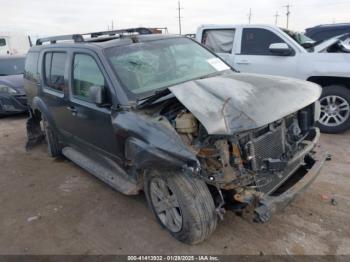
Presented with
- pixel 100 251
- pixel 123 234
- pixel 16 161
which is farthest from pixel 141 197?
pixel 16 161

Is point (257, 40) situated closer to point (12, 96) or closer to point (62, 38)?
point (62, 38)

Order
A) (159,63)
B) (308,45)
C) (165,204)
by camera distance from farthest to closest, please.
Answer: (308,45), (159,63), (165,204)

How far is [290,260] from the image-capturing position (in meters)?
2.82

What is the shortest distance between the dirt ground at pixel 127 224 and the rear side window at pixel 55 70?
1350 millimetres

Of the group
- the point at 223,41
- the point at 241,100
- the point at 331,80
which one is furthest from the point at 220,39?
the point at 241,100

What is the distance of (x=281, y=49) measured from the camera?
607 centimetres

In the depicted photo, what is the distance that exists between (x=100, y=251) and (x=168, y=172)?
103 cm

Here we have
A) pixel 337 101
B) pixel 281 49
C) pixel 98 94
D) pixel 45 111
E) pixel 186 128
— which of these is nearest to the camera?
pixel 186 128

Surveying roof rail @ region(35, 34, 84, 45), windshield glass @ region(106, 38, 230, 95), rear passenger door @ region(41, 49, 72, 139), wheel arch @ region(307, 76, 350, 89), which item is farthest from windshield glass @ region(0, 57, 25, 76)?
wheel arch @ region(307, 76, 350, 89)

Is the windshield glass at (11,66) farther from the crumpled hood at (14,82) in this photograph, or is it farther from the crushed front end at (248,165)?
the crushed front end at (248,165)

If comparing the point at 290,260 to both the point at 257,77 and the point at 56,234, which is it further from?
the point at 56,234

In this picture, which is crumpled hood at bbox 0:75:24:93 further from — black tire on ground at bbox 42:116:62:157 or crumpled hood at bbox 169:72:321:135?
crumpled hood at bbox 169:72:321:135

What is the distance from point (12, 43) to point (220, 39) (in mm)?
17115

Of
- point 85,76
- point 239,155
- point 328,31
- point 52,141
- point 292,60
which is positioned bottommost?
point 52,141
